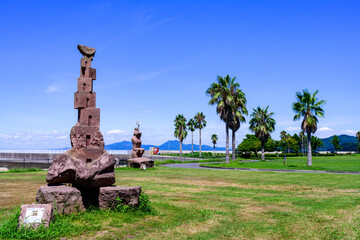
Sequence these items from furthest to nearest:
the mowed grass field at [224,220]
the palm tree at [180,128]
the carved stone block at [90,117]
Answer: the palm tree at [180,128] < the carved stone block at [90,117] < the mowed grass field at [224,220]

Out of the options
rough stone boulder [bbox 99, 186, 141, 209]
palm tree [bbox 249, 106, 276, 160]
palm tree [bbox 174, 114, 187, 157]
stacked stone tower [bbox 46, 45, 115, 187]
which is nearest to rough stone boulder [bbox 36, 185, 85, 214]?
stacked stone tower [bbox 46, 45, 115, 187]

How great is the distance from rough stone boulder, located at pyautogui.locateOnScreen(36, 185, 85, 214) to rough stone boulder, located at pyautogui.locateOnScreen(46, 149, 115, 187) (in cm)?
40

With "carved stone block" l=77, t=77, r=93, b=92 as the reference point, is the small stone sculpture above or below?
below

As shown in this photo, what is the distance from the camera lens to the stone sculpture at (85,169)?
898 centimetres

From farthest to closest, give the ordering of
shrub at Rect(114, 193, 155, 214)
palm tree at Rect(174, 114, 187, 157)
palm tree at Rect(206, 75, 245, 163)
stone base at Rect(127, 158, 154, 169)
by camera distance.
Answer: palm tree at Rect(174, 114, 187, 157) → palm tree at Rect(206, 75, 245, 163) → stone base at Rect(127, 158, 154, 169) → shrub at Rect(114, 193, 155, 214)

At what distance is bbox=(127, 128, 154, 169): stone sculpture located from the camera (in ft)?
114

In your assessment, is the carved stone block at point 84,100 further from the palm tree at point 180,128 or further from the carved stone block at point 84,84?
the palm tree at point 180,128

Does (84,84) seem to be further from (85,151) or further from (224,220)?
(224,220)

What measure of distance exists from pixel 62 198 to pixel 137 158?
88.9 feet

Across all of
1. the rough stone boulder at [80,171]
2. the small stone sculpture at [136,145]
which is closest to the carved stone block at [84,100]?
the rough stone boulder at [80,171]

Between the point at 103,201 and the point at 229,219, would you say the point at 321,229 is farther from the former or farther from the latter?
the point at 103,201

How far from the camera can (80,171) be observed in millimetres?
9445

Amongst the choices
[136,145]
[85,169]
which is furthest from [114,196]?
[136,145]

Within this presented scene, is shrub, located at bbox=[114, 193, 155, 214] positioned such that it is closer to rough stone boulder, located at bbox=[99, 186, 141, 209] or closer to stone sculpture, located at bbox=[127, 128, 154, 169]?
rough stone boulder, located at bbox=[99, 186, 141, 209]
